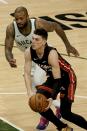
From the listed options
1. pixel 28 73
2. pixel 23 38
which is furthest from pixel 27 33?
pixel 28 73

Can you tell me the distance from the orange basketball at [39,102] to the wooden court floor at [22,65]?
1365 millimetres

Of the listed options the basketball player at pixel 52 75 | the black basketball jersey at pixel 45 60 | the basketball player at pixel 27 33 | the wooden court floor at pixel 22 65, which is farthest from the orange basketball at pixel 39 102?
the wooden court floor at pixel 22 65

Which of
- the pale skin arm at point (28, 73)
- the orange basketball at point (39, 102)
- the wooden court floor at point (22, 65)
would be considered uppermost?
the pale skin arm at point (28, 73)

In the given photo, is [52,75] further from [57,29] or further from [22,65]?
[22,65]

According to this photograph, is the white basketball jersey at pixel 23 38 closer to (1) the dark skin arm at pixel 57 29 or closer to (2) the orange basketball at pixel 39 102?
(1) the dark skin arm at pixel 57 29

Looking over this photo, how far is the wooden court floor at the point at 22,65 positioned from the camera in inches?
412

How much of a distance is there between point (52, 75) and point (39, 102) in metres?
0.58

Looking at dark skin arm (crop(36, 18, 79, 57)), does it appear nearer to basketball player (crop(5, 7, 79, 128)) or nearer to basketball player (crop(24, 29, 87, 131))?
basketball player (crop(5, 7, 79, 128))

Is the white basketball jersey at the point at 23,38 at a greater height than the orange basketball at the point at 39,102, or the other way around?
the white basketball jersey at the point at 23,38

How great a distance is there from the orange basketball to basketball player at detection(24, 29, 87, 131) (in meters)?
0.10

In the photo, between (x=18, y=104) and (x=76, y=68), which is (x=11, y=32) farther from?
(x=76, y=68)

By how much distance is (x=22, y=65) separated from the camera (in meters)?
13.2

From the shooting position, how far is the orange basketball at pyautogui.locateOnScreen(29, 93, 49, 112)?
334 inches

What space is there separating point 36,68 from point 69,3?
29.8 ft
